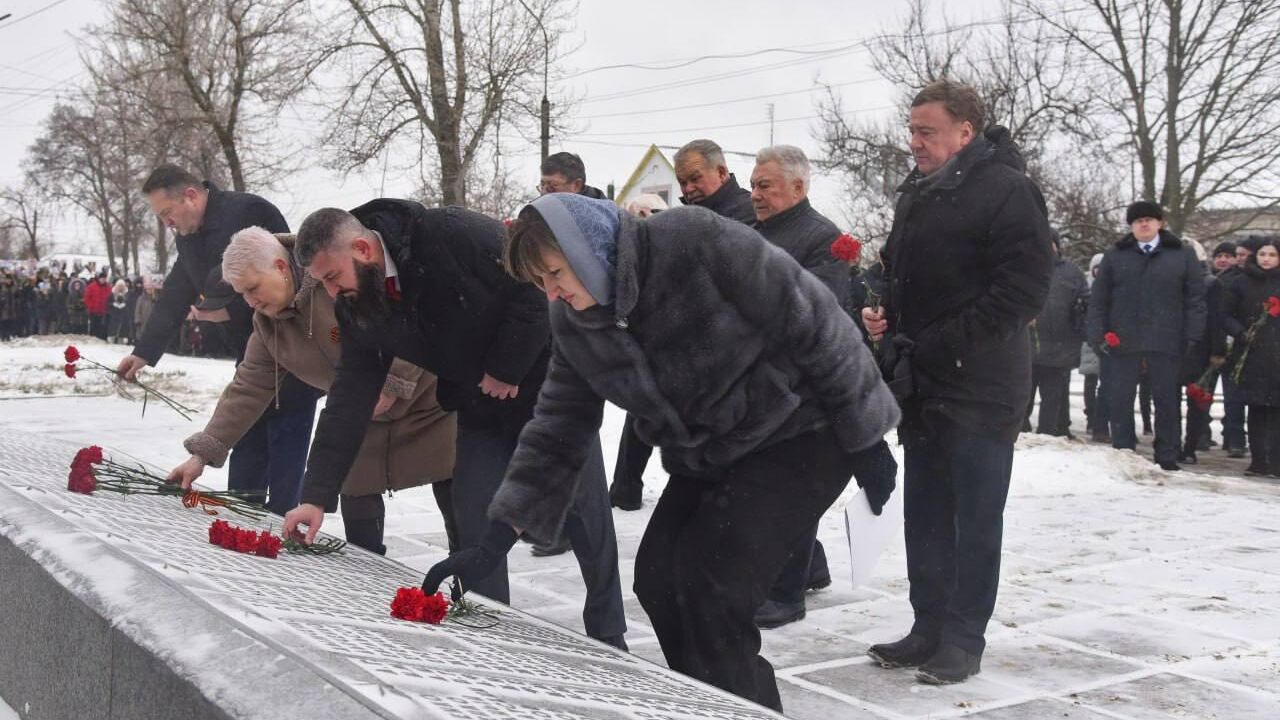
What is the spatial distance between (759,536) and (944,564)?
173 cm

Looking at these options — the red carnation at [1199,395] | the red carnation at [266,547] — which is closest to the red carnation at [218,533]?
the red carnation at [266,547]

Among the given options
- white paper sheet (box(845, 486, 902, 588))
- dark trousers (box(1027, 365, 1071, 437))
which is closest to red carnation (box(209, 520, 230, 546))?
white paper sheet (box(845, 486, 902, 588))

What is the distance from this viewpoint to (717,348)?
3.29m

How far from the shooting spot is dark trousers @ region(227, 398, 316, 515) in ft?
19.0

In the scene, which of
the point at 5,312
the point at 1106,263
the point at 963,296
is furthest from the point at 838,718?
the point at 5,312

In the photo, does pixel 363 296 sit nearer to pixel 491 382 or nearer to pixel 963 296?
pixel 491 382

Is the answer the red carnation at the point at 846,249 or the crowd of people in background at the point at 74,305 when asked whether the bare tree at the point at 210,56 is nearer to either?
the crowd of people in background at the point at 74,305

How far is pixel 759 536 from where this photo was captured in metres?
3.38

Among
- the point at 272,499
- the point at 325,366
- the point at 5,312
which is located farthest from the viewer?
the point at 5,312

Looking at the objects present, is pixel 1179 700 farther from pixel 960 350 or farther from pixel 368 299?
pixel 368 299

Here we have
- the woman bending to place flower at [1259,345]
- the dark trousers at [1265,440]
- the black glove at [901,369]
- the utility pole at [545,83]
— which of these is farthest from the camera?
the utility pole at [545,83]

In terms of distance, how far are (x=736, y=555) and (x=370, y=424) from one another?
2126mm

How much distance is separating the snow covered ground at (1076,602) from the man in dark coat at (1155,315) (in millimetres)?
613

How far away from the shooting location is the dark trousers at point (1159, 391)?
1052 cm
